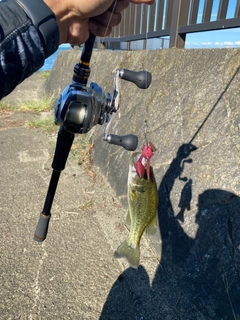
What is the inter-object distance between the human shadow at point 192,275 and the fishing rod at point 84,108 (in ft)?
3.15

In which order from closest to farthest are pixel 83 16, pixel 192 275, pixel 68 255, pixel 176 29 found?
1. pixel 83 16
2. pixel 192 275
3. pixel 68 255
4. pixel 176 29

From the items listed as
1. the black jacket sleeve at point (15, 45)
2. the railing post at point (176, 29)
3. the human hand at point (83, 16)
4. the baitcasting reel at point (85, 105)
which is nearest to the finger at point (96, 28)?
the human hand at point (83, 16)

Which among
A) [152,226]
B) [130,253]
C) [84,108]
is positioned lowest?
[130,253]

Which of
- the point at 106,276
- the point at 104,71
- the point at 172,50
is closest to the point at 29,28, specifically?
the point at 106,276

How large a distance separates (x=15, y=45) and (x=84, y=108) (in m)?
0.45

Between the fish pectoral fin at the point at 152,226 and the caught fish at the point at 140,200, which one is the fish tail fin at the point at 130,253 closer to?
the caught fish at the point at 140,200

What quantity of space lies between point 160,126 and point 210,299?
1725mm

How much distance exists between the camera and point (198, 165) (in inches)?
94.7

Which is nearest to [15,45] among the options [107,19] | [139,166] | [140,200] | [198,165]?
[107,19]

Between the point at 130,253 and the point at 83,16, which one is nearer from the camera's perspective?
the point at 83,16

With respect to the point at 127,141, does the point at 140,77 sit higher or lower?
higher

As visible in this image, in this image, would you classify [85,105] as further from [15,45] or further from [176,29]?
[176,29]

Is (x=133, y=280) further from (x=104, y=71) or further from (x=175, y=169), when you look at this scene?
(x=104, y=71)

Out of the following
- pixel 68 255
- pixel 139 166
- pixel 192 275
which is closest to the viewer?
pixel 139 166
